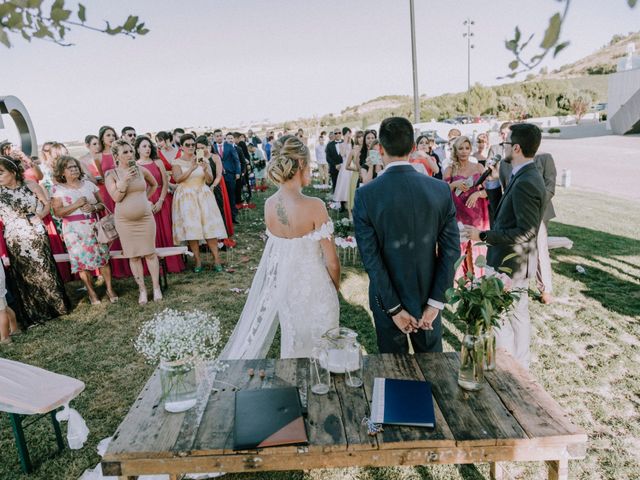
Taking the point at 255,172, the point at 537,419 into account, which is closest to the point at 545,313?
the point at 537,419

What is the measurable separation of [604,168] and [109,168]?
17242 mm

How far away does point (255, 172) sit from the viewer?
623 inches

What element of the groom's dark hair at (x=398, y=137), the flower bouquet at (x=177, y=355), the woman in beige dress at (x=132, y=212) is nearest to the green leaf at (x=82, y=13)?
the flower bouquet at (x=177, y=355)

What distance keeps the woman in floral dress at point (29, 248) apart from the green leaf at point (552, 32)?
5.26 meters

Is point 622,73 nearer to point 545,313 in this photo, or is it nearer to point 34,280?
point 545,313

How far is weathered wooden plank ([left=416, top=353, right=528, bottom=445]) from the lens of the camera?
1.78 metres

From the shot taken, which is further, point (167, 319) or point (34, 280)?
point (34, 280)

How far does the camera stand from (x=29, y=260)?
16.6 ft

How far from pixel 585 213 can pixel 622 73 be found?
116ft

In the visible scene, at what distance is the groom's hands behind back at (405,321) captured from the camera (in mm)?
2633

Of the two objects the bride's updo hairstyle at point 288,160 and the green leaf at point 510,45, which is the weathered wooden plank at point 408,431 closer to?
the bride's updo hairstyle at point 288,160

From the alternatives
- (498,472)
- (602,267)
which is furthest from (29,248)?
(602,267)

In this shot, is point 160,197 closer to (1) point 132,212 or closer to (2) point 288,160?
(1) point 132,212

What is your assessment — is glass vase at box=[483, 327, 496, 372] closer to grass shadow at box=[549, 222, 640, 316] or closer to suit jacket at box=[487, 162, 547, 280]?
suit jacket at box=[487, 162, 547, 280]
